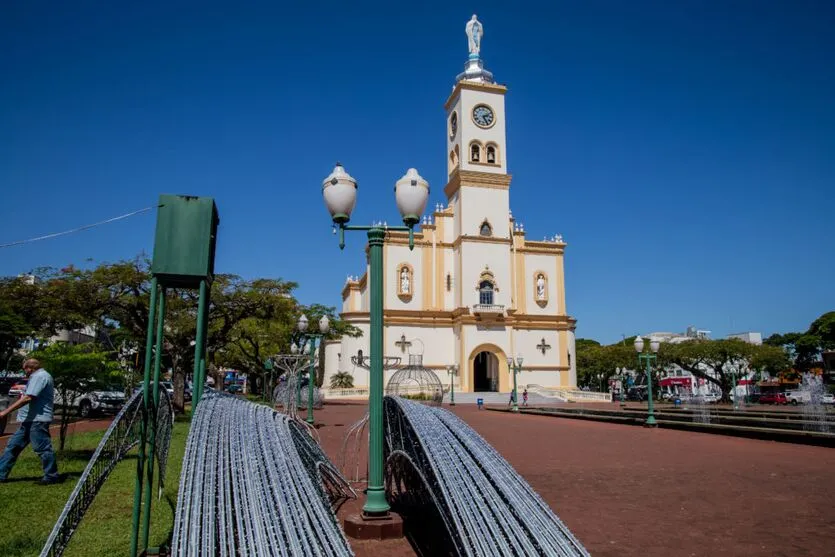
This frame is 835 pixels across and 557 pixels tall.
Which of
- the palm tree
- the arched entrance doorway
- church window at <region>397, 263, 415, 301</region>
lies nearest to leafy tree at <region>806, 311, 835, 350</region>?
the arched entrance doorway

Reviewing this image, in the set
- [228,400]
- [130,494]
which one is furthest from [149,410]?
[130,494]

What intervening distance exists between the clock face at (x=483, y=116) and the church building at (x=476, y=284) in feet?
0.24

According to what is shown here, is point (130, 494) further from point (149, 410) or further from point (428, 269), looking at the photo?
point (428, 269)

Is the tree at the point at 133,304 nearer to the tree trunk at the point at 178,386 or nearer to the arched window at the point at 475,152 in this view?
the tree trunk at the point at 178,386

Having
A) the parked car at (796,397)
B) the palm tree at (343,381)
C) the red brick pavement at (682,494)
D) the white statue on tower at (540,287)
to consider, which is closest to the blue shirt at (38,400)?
the red brick pavement at (682,494)

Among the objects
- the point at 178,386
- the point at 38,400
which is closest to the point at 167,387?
the point at 178,386

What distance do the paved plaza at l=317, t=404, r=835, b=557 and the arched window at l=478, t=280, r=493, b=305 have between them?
25463 millimetres

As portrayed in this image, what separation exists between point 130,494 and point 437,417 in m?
4.33

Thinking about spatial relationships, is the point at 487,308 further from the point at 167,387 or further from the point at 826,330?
the point at 826,330

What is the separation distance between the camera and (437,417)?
187 inches

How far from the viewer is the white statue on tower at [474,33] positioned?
43.4 meters

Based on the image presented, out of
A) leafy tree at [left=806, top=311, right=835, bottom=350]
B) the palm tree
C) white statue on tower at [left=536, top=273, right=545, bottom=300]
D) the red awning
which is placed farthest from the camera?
the red awning

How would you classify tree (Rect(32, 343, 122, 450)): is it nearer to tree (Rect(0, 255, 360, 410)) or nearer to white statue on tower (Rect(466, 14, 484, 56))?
tree (Rect(0, 255, 360, 410))

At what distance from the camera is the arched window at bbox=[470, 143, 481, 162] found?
4003cm
